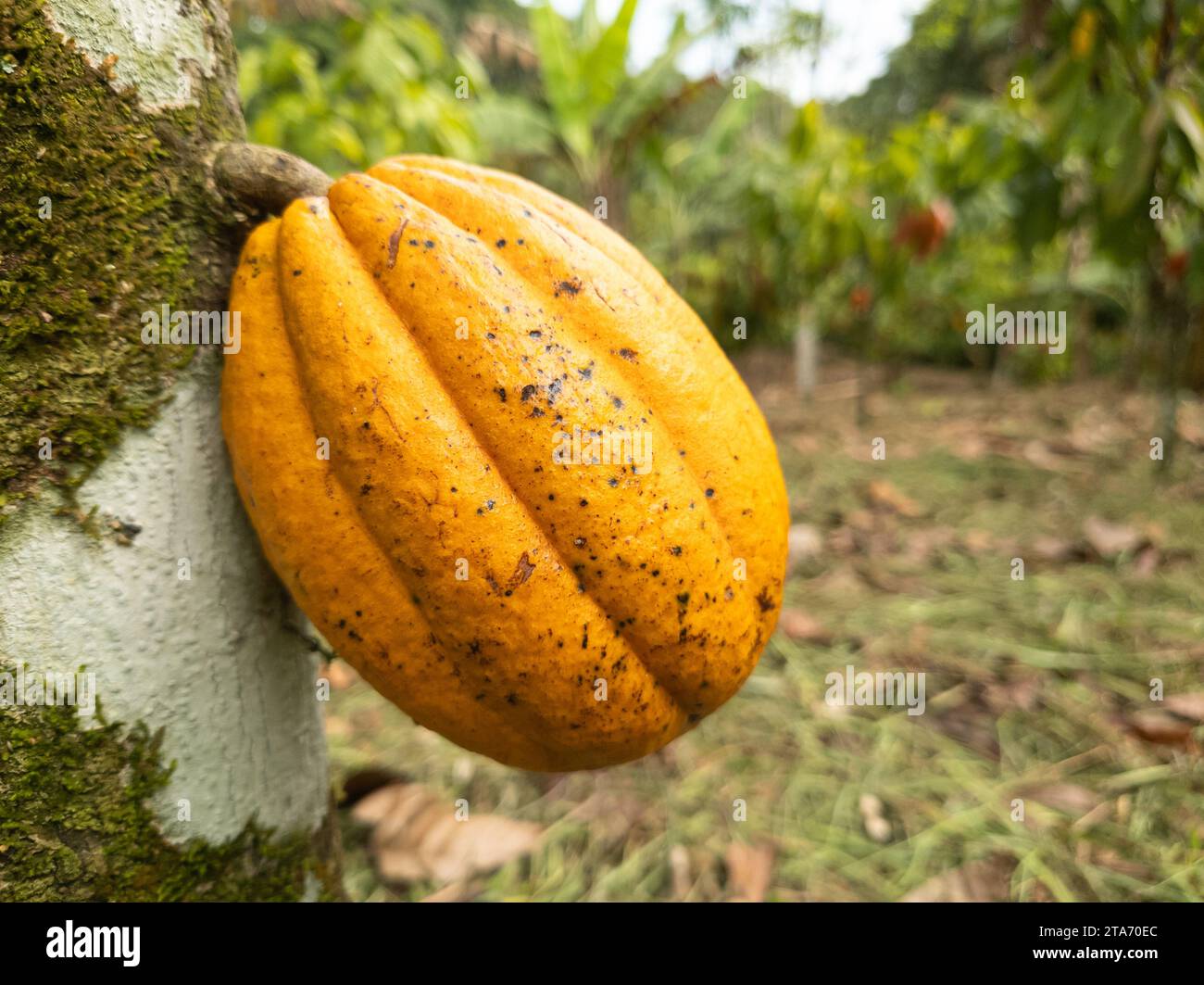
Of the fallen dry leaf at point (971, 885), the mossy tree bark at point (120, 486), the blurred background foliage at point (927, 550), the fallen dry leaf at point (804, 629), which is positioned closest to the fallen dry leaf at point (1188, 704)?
the blurred background foliage at point (927, 550)

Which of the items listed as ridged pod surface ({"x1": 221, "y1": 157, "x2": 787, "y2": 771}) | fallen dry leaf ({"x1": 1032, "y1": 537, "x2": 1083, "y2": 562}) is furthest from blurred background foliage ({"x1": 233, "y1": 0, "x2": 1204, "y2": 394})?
ridged pod surface ({"x1": 221, "y1": 157, "x2": 787, "y2": 771})

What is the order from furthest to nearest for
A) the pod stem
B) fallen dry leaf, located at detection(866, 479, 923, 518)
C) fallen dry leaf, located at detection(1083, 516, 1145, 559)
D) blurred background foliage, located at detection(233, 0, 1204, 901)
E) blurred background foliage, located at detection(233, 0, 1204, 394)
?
1. fallen dry leaf, located at detection(866, 479, 923, 518)
2. fallen dry leaf, located at detection(1083, 516, 1145, 559)
3. blurred background foliage, located at detection(233, 0, 1204, 394)
4. blurred background foliage, located at detection(233, 0, 1204, 901)
5. the pod stem

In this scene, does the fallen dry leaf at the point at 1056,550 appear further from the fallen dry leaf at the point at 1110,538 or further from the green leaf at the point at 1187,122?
the green leaf at the point at 1187,122

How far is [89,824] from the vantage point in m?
0.74

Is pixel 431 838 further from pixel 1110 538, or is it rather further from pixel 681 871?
pixel 1110 538

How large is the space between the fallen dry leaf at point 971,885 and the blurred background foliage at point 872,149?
1502 mm

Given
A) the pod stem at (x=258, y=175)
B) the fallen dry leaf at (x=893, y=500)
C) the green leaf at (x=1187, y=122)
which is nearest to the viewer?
the pod stem at (x=258, y=175)

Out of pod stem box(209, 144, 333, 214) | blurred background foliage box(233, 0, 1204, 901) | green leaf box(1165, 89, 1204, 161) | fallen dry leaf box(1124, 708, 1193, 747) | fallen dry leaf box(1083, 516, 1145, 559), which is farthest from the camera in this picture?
fallen dry leaf box(1083, 516, 1145, 559)

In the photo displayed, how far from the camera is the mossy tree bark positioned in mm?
687

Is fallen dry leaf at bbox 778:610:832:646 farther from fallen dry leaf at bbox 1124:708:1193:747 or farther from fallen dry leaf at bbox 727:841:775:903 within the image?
fallen dry leaf at bbox 727:841:775:903

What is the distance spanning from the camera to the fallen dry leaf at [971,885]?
1226 mm

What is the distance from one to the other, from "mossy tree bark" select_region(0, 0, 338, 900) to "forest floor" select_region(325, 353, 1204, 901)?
573 millimetres

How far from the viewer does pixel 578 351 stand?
2.47 feet

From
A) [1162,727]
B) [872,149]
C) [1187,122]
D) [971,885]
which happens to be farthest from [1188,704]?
[872,149]
